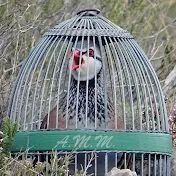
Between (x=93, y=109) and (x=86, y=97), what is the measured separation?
12 centimetres

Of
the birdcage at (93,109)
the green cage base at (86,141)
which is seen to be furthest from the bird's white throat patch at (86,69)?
the green cage base at (86,141)

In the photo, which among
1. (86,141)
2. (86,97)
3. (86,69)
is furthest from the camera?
(86,69)

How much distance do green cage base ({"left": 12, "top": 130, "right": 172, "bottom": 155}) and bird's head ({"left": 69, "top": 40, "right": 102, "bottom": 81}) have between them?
1.61ft

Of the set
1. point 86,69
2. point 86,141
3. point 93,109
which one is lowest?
point 86,141

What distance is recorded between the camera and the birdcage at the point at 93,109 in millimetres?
7180

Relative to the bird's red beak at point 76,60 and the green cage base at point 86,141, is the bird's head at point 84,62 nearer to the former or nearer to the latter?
the bird's red beak at point 76,60

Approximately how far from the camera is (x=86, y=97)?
288 inches

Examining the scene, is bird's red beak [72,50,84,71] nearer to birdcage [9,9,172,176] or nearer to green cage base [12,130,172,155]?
birdcage [9,9,172,176]

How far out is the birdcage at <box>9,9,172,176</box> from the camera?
23.6ft

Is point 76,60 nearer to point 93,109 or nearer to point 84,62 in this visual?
point 84,62

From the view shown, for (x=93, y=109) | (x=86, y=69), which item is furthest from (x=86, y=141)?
(x=86, y=69)

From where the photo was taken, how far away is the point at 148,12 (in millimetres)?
11727

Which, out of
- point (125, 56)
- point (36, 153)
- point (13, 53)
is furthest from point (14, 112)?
point (13, 53)

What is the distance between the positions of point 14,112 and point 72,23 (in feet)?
2.51
